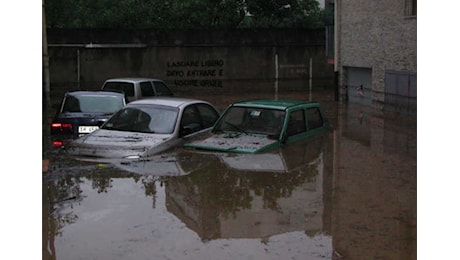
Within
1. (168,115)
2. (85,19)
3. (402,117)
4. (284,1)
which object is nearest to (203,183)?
(168,115)

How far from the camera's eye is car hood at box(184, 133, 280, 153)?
12.6m

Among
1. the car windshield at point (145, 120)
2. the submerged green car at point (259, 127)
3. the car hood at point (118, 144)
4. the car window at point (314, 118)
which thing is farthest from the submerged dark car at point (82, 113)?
the car window at point (314, 118)

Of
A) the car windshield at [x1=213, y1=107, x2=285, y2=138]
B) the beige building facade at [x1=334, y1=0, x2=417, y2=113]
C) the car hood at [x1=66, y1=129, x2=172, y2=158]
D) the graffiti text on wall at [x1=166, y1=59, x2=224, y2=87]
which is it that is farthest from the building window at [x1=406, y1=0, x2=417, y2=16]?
the car hood at [x1=66, y1=129, x2=172, y2=158]

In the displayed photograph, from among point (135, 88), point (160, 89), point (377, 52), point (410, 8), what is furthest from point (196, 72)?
point (410, 8)

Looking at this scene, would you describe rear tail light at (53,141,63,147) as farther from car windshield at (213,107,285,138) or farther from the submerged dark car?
car windshield at (213,107,285,138)

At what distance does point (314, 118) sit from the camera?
15016 millimetres

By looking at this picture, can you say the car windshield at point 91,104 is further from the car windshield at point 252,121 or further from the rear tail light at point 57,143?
the car windshield at point 252,121

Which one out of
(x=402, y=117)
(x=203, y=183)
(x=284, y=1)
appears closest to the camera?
(x=203, y=183)

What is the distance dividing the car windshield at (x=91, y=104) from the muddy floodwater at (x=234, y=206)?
68.8 inches

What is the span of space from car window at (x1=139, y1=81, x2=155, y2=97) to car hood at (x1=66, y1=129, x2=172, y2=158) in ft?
24.5

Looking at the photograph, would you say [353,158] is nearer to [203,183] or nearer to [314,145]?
[314,145]

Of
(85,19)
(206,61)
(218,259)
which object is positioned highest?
(85,19)

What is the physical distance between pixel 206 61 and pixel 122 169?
19.1 meters

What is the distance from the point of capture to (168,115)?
13.1 metres
